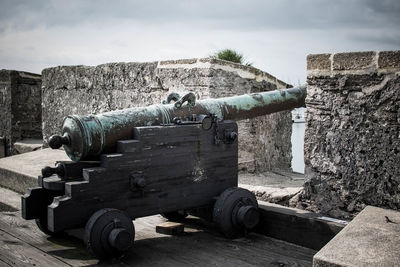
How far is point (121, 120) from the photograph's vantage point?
2885 mm

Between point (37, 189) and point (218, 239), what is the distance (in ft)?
4.09

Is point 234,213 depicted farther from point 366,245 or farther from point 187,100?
point 366,245

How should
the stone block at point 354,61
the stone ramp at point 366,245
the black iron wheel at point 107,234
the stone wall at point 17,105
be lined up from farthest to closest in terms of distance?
1. the stone wall at point 17,105
2. the stone block at point 354,61
3. the black iron wheel at point 107,234
4. the stone ramp at point 366,245

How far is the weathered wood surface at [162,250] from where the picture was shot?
2.74 m

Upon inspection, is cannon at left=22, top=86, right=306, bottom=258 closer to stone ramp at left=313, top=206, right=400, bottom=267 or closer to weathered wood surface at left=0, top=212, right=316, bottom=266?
weathered wood surface at left=0, top=212, right=316, bottom=266

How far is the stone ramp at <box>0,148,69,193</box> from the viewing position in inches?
205

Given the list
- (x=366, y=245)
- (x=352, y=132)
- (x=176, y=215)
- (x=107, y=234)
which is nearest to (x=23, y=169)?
(x=176, y=215)

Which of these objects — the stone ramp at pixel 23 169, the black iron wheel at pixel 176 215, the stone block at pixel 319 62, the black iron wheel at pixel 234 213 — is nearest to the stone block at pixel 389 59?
the stone block at pixel 319 62

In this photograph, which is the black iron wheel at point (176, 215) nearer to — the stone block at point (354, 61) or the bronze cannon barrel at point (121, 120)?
the bronze cannon barrel at point (121, 120)

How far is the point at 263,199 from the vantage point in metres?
3.73

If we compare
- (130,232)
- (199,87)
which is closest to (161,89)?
(199,87)

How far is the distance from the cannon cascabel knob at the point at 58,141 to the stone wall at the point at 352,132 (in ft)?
5.53

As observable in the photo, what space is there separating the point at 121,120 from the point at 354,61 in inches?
62.7

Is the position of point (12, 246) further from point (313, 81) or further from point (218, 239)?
point (313, 81)
